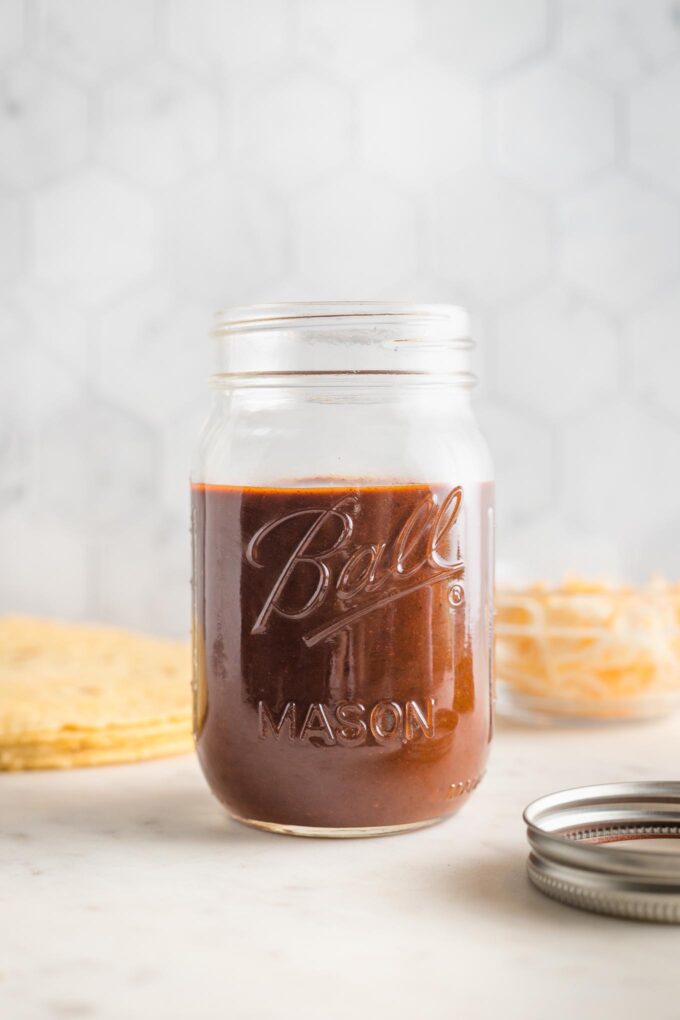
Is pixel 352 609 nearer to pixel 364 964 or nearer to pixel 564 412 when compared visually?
pixel 364 964

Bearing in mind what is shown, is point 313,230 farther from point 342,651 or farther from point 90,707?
point 342,651

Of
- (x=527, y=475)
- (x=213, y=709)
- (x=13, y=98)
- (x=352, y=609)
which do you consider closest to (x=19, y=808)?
(x=213, y=709)

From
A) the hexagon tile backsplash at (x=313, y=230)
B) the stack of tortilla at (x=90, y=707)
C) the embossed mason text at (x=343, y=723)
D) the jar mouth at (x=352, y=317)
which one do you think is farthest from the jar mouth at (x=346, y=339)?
the hexagon tile backsplash at (x=313, y=230)

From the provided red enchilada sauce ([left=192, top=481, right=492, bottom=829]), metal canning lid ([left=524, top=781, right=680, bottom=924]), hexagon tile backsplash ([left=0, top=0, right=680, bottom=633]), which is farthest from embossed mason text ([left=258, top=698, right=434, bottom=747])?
hexagon tile backsplash ([left=0, top=0, right=680, bottom=633])

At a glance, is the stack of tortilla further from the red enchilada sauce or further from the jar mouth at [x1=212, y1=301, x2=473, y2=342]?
the jar mouth at [x1=212, y1=301, x2=473, y2=342]

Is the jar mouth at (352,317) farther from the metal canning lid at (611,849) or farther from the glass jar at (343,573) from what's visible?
the metal canning lid at (611,849)

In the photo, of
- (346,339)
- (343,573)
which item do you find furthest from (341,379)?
(343,573)
